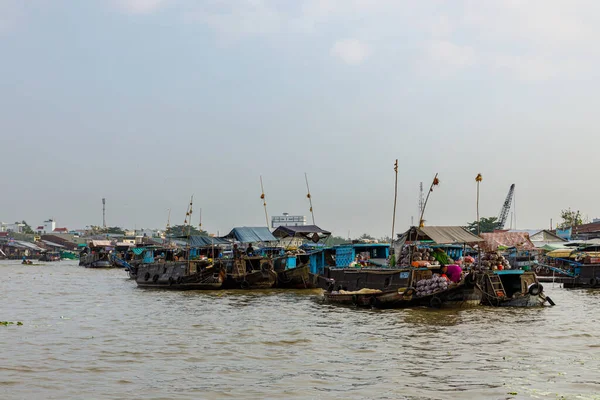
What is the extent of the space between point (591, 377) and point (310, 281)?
19.9m

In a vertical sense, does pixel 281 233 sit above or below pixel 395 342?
above

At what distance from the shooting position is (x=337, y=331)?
1561 cm

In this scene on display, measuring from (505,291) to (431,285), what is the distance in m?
2.68

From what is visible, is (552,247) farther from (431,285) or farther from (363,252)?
(431,285)

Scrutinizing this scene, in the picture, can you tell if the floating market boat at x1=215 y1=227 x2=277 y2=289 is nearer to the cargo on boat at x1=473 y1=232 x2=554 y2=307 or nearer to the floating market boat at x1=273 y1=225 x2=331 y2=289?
the floating market boat at x1=273 y1=225 x2=331 y2=289

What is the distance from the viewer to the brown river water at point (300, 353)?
31.7 ft

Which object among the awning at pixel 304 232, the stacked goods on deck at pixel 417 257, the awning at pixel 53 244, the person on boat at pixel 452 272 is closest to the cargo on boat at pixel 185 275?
the awning at pixel 304 232

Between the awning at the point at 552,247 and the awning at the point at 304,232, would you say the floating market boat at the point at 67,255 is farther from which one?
the awning at the point at 552,247

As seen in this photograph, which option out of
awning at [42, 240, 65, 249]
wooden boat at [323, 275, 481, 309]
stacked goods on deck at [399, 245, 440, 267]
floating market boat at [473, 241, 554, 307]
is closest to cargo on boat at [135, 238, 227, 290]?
stacked goods on deck at [399, 245, 440, 267]

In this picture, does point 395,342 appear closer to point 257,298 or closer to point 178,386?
point 178,386

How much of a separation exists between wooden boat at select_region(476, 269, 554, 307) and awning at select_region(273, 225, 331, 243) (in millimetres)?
16491

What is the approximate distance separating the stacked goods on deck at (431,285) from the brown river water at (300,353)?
1.93ft

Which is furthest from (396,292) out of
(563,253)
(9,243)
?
(9,243)

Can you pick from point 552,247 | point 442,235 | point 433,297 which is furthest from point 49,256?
point 433,297
